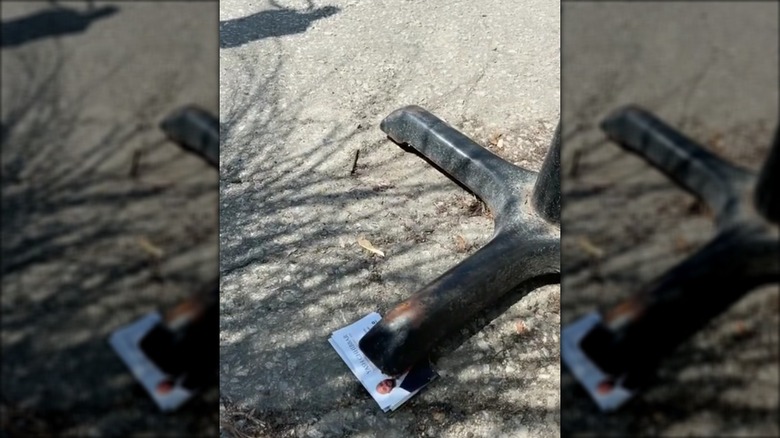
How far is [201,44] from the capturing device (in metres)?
0.40

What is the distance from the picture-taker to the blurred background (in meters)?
0.38

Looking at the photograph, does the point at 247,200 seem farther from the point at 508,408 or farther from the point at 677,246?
the point at 677,246

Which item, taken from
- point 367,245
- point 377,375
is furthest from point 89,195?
point 367,245

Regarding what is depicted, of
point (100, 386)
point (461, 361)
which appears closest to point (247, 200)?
point (461, 361)

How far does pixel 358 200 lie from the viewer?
2.79 meters

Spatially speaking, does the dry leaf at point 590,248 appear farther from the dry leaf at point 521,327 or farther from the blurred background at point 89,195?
the dry leaf at point 521,327

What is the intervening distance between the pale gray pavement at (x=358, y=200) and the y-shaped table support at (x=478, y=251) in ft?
0.39

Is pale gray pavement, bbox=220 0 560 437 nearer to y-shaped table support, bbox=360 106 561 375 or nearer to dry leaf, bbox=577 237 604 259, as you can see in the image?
y-shaped table support, bbox=360 106 561 375

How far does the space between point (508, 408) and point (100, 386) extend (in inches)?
71.2

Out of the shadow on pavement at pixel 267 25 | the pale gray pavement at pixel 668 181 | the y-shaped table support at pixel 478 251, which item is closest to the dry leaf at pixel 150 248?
the pale gray pavement at pixel 668 181

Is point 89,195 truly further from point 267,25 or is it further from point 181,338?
point 267,25

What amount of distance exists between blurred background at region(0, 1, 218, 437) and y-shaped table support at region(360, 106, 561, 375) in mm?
1680

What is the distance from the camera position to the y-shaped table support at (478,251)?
208 centimetres

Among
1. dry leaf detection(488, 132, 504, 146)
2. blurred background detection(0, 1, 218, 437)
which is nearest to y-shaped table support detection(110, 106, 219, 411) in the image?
blurred background detection(0, 1, 218, 437)
